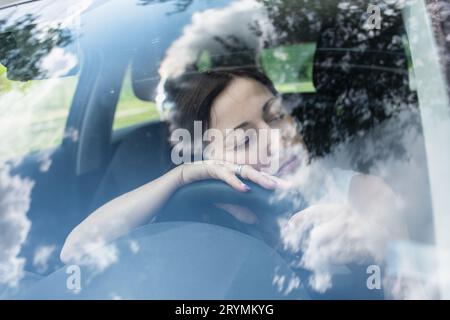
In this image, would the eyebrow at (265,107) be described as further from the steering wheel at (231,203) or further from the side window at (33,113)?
the side window at (33,113)

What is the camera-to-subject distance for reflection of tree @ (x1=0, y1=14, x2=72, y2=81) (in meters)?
1.99

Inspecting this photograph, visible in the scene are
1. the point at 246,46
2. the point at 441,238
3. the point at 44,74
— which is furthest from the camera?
the point at 44,74

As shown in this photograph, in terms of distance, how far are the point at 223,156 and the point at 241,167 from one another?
0.07m

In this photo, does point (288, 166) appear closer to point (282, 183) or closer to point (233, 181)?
point (282, 183)

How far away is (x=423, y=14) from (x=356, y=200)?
651mm

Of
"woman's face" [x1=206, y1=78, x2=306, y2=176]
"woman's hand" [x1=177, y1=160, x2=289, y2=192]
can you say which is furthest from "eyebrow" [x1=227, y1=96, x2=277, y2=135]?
"woman's hand" [x1=177, y1=160, x2=289, y2=192]

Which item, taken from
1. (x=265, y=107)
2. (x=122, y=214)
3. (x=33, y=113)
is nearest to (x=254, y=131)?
(x=265, y=107)

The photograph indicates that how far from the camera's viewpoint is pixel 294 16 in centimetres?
183

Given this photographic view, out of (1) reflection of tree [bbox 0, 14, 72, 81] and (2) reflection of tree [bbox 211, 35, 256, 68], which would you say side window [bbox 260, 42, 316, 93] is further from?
(1) reflection of tree [bbox 0, 14, 72, 81]

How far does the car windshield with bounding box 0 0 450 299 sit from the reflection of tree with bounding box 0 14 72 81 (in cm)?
2

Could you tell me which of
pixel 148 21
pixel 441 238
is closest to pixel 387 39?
pixel 441 238

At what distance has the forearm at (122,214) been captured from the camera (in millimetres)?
1730

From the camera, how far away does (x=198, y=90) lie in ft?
5.90

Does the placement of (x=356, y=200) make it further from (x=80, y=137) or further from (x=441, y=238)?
(x=80, y=137)
